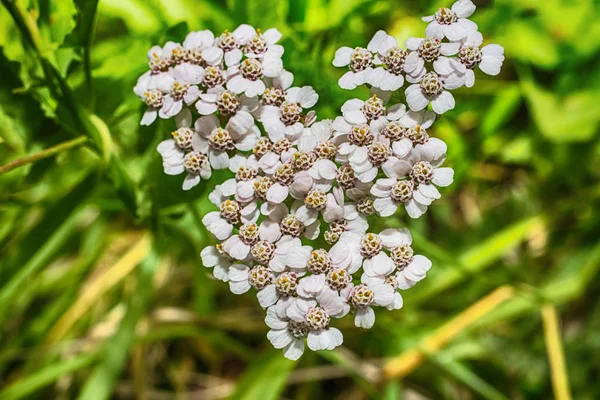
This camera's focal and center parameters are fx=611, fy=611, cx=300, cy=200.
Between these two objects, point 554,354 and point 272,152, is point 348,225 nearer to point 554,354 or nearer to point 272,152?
point 272,152

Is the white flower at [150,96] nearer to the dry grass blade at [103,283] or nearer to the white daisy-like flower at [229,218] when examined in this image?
the white daisy-like flower at [229,218]

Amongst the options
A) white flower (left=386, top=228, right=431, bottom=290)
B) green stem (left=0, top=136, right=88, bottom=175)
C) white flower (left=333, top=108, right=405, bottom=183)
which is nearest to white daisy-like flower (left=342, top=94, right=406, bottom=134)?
white flower (left=333, top=108, right=405, bottom=183)

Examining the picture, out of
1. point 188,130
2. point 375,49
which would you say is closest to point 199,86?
point 188,130

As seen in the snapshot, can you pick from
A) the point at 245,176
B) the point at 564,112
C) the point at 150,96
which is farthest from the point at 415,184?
the point at 564,112

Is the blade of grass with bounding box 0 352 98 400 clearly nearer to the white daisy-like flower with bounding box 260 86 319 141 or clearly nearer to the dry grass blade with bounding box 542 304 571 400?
the white daisy-like flower with bounding box 260 86 319 141

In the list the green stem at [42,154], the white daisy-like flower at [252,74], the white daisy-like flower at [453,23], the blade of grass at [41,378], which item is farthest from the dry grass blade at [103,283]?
the white daisy-like flower at [453,23]
